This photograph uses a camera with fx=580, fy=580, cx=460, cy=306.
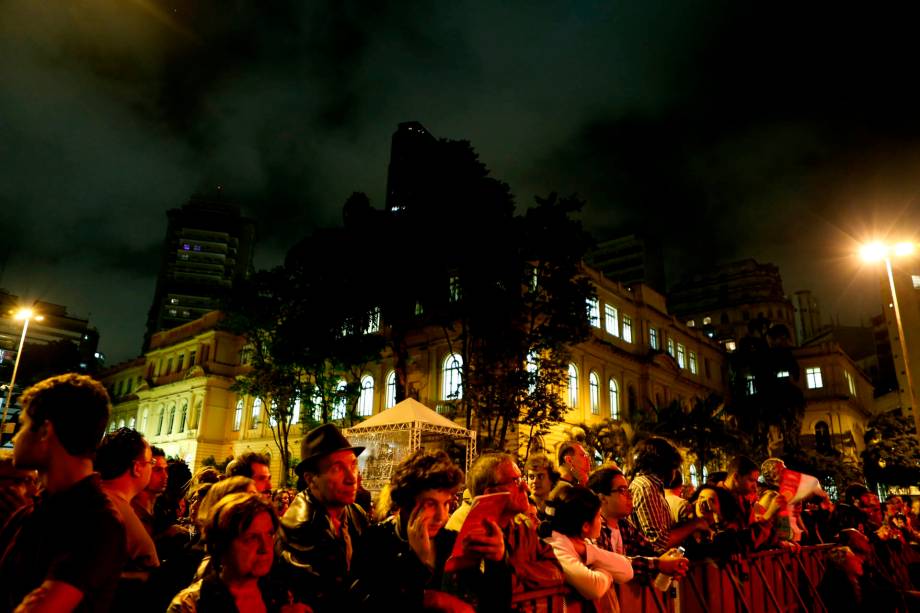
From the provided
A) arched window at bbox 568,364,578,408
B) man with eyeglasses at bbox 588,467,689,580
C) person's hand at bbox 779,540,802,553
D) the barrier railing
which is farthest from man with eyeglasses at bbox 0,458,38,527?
arched window at bbox 568,364,578,408

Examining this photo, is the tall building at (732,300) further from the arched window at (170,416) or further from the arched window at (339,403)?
the arched window at (170,416)

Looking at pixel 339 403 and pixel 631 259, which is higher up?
pixel 631 259

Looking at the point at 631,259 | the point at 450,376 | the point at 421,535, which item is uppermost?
the point at 631,259

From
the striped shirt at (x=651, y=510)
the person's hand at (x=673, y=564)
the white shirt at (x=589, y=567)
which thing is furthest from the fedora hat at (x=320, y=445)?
the striped shirt at (x=651, y=510)

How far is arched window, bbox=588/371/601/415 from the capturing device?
31234 mm

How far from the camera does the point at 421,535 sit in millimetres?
3002

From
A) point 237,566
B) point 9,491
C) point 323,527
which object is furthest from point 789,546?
point 9,491

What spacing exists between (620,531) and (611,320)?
102 ft

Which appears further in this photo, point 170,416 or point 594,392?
point 170,416

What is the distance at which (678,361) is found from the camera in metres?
40.9

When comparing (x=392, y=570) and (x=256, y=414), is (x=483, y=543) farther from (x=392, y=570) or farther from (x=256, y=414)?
(x=256, y=414)

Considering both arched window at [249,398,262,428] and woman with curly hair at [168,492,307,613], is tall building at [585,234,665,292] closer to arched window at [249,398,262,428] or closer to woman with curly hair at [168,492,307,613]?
arched window at [249,398,262,428]

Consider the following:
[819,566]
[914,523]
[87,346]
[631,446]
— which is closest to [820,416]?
[631,446]

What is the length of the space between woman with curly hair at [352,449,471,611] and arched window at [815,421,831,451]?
50189 mm
